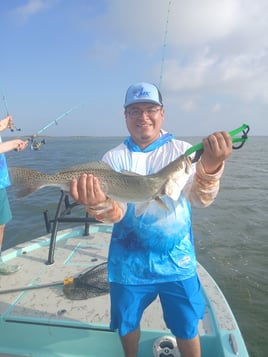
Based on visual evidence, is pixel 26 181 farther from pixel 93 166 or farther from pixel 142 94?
pixel 142 94

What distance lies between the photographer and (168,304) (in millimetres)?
3002

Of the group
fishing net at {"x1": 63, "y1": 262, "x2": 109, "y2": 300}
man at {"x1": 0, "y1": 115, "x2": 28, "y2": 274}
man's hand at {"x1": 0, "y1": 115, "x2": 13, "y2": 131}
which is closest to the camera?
fishing net at {"x1": 63, "y1": 262, "x2": 109, "y2": 300}

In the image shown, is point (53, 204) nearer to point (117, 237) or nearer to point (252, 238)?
point (252, 238)

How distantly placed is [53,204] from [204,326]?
12.9 m

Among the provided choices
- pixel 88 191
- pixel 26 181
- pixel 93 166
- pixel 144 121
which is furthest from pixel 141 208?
pixel 26 181

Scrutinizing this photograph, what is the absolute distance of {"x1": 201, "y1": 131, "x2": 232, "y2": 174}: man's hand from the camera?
2.50 m

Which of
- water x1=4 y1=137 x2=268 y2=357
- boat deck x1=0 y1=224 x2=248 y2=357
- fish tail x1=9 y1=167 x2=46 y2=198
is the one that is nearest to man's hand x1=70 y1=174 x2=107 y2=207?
fish tail x1=9 y1=167 x2=46 y2=198

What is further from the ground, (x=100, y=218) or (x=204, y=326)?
(x=100, y=218)

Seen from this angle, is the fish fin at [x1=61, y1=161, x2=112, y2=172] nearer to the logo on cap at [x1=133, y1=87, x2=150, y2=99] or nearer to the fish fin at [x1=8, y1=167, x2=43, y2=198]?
the fish fin at [x1=8, y1=167, x2=43, y2=198]

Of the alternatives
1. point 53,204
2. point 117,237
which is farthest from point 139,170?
point 53,204

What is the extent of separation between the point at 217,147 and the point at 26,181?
2162 mm

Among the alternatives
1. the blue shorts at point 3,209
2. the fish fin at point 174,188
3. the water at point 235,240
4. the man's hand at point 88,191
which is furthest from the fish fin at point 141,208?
the water at point 235,240

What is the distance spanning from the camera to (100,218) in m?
2.99

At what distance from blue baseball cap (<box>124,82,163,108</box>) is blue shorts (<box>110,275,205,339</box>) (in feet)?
6.45
